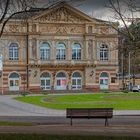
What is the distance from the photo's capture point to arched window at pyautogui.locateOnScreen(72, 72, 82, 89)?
9456cm

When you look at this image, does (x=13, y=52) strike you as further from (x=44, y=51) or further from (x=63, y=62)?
(x=63, y=62)

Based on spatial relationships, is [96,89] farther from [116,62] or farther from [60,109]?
[60,109]

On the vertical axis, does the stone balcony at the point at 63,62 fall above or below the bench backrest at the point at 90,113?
above

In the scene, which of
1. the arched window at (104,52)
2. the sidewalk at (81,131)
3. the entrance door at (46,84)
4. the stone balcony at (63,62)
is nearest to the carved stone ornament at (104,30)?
the arched window at (104,52)

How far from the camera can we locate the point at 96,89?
93938mm

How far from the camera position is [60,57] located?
94750 mm

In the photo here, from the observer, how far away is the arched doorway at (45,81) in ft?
305

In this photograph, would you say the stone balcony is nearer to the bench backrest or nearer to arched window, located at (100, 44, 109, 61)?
arched window, located at (100, 44, 109, 61)

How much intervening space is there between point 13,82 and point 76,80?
12.1 m

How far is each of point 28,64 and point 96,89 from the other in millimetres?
13670

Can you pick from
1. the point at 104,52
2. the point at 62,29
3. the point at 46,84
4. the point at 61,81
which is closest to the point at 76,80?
the point at 61,81

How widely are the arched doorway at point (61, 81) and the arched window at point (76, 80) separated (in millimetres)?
1744

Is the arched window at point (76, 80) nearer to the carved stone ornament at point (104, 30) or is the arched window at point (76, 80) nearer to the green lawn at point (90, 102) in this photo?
the carved stone ornament at point (104, 30)

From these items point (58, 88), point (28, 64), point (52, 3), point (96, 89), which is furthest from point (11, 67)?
point (52, 3)
